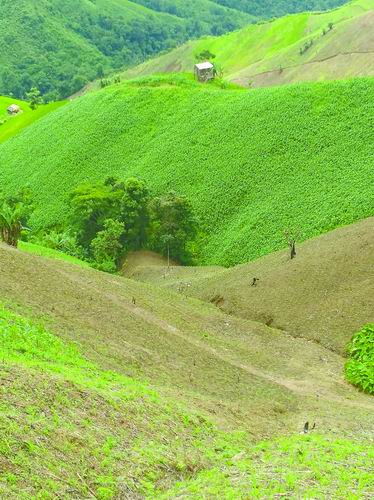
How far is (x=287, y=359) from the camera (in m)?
30.2

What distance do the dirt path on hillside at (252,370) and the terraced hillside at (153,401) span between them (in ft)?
0.44

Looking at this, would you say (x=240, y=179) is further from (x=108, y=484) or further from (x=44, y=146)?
(x=108, y=484)

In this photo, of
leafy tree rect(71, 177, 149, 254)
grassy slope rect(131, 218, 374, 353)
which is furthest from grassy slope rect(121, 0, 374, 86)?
grassy slope rect(131, 218, 374, 353)

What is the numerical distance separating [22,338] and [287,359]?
14852 millimetres

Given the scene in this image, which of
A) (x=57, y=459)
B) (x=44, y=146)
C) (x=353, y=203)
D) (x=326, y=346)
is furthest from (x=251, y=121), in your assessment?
(x=57, y=459)

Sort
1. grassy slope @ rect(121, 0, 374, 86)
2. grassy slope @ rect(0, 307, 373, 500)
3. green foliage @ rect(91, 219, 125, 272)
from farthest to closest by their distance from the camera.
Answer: grassy slope @ rect(121, 0, 374, 86) → green foliage @ rect(91, 219, 125, 272) → grassy slope @ rect(0, 307, 373, 500)

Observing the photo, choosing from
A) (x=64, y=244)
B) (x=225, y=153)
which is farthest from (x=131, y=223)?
(x=225, y=153)

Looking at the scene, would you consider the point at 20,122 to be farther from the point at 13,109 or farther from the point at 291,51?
the point at 291,51

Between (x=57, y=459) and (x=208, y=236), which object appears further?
(x=208, y=236)

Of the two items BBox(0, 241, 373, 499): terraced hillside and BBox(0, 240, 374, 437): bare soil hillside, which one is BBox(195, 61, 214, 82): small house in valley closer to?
BBox(0, 240, 374, 437): bare soil hillside

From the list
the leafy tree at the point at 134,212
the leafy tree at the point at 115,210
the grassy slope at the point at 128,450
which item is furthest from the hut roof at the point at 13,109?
the grassy slope at the point at 128,450

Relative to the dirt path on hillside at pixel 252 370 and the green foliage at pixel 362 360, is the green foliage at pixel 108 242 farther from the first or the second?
the green foliage at pixel 362 360

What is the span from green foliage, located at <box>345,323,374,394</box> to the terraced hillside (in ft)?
1.94

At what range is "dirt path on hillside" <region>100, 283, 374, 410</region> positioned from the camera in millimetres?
25172
